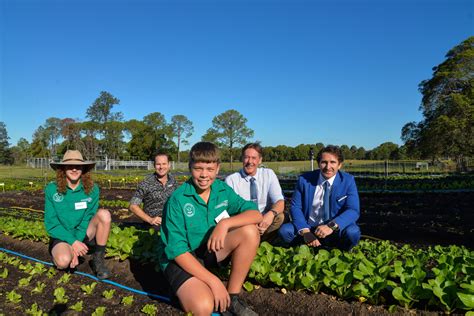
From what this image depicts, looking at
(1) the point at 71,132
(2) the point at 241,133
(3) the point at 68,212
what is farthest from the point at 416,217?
(1) the point at 71,132

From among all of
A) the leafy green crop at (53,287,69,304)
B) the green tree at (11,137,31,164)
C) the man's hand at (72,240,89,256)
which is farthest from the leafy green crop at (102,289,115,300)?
the green tree at (11,137,31,164)

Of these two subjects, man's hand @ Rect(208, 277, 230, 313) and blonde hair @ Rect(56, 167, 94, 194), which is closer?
man's hand @ Rect(208, 277, 230, 313)

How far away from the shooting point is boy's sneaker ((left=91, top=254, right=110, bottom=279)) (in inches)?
157

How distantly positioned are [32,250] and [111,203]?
698 cm

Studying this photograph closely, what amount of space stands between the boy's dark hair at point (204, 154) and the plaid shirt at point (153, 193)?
6.97 ft

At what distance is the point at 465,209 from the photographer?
9.59 m

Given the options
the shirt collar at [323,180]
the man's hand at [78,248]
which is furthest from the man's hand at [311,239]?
the man's hand at [78,248]

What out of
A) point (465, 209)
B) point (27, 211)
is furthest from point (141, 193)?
point (465, 209)

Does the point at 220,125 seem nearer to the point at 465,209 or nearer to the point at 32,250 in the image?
the point at 465,209

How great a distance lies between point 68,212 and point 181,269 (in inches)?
79.7

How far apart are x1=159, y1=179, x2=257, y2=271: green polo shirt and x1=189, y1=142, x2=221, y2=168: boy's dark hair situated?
25cm

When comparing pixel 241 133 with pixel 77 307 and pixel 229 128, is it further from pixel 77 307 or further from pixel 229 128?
pixel 77 307

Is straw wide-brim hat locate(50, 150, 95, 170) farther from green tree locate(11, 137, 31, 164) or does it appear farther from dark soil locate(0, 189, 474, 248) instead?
green tree locate(11, 137, 31, 164)

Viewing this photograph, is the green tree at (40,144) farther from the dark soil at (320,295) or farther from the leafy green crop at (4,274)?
the leafy green crop at (4,274)
